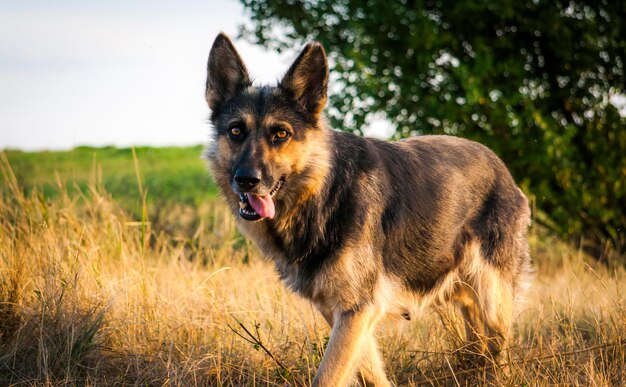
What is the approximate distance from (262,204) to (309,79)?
919 millimetres

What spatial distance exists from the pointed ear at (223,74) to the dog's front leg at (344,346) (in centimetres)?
169

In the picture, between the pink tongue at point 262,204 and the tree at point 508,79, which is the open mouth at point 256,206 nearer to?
the pink tongue at point 262,204

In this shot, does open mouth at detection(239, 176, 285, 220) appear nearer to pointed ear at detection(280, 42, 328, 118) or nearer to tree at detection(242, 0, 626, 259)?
pointed ear at detection(280, 42, 328, 118)

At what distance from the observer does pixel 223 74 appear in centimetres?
467

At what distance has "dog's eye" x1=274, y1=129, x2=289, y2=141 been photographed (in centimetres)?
431

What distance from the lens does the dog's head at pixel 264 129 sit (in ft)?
13.7

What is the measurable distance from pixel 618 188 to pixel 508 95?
221 centimetres

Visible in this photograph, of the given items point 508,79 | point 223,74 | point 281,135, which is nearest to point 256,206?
point 281,135

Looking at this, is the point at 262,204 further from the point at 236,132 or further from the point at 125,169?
the point at 125,169

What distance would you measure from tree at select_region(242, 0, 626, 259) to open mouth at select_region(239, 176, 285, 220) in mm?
3583

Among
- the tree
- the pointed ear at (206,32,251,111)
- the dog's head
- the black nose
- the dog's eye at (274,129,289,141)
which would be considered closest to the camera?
the black nose

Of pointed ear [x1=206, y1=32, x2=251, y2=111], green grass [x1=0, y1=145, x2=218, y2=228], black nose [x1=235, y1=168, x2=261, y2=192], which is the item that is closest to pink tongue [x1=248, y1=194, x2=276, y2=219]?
black nose [x1=235, y1=168, x2=261, y2=192]

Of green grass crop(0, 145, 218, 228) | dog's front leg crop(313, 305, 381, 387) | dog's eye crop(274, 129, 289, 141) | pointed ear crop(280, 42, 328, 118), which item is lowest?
green grass crop(0, 145, 218, 228)

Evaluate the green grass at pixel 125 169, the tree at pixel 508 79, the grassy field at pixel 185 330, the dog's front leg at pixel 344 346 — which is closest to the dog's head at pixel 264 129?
the dog's front leg at pixel 344 346
